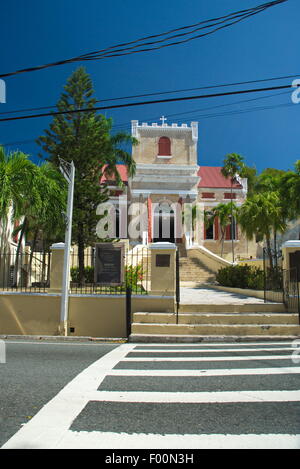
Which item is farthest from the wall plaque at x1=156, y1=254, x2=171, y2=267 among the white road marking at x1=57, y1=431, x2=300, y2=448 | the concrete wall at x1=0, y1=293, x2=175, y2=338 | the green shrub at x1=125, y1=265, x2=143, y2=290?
the white road marking at x1=57, y1=431, x2=300, y2=448

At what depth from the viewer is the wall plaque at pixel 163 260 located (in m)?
10.5

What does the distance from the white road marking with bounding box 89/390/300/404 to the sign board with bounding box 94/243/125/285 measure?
6406 mm

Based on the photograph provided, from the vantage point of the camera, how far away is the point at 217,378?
529cm

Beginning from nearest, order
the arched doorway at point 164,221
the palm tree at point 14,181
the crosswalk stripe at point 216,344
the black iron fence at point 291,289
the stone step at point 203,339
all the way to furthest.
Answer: the crosswalk stripe at point 216,344 → the stone step at point 203,339 → the black iron fence at point 291,289 → the palm tree at point 14,181 → the arched doorway at point 164,221

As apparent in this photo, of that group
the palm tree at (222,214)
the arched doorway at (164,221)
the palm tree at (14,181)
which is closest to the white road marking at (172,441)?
the palm tree at (14,181)

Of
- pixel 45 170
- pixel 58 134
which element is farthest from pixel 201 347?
pixel 58 134

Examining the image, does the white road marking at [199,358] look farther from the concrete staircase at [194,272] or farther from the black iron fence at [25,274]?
the concrete staircase at [194,272]

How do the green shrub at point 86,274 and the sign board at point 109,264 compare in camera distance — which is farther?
the green shrub at point 86,274

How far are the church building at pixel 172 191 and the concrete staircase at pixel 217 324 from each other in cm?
2059

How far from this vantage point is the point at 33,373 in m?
5.52

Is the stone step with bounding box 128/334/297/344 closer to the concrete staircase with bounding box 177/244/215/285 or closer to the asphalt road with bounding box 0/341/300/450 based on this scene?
the asphalt road with bounding box 0/341/300/450
